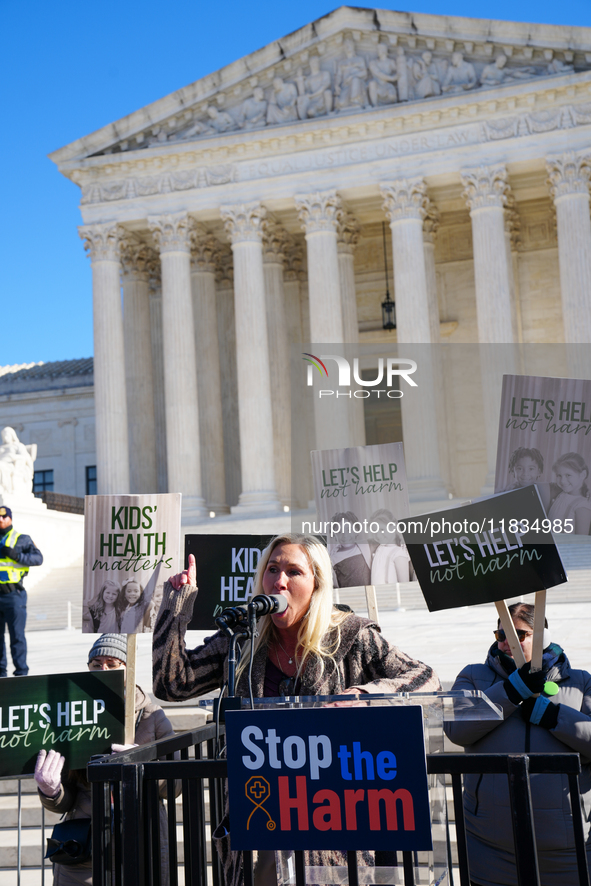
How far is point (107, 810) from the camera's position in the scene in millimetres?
3611

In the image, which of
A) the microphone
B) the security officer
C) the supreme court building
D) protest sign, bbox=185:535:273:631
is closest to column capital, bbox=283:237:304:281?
the supreme court building

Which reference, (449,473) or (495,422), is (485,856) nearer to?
(495,422)

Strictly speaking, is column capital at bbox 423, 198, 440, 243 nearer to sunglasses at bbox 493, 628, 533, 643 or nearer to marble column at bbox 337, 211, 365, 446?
marble column at bbox 337, 211, 365, 446

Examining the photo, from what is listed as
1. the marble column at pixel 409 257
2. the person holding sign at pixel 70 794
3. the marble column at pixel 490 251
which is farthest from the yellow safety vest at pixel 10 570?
the marble column at pixel 490 251

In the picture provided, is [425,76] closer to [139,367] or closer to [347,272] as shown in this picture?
[347,272]

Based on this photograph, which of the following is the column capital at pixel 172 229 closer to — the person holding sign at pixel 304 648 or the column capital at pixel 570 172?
the column capital at pixel 570 172

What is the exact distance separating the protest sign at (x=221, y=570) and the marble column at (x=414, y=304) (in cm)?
2397

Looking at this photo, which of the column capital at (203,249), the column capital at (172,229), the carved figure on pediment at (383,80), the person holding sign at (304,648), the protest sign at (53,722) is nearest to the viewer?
the person holding sign at (304,648)

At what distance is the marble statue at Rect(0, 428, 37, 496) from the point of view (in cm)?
3078

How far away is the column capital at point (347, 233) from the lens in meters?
34.2

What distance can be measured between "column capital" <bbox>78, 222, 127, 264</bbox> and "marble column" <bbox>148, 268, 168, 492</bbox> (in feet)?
10.7

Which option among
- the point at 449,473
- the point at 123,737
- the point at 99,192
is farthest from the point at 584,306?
the point at 123,737

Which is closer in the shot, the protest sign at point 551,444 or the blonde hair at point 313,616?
the blonde hair at point 313,616

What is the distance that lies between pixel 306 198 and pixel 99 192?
25.4 feet
